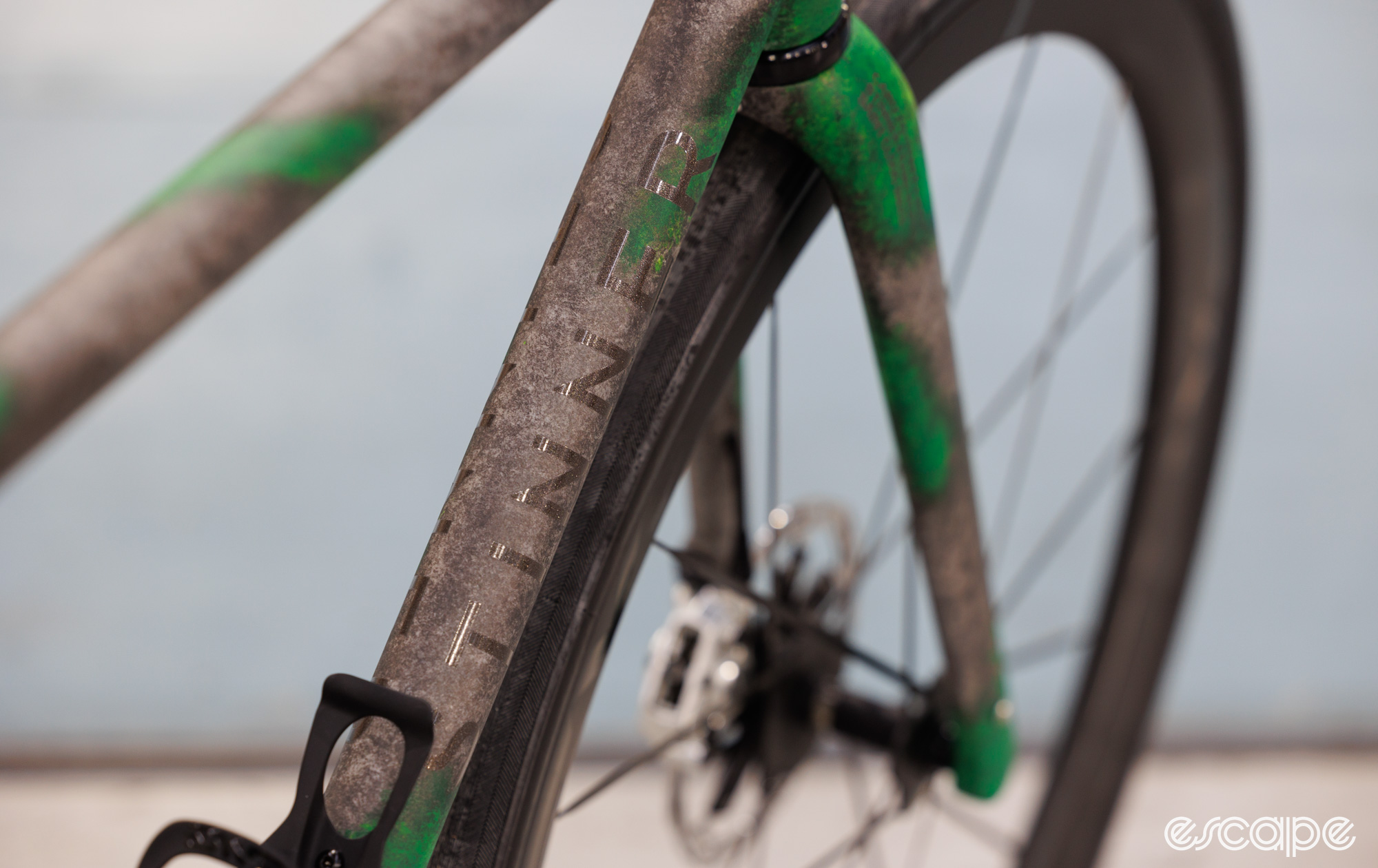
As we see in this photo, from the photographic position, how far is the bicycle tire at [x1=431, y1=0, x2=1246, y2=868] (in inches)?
9.7

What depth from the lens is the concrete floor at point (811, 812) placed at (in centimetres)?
85

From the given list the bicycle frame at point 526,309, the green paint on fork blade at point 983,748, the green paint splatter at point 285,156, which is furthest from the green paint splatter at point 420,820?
the green paint on fork blade at point 983,748

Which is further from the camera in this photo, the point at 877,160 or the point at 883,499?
the point at 883,499

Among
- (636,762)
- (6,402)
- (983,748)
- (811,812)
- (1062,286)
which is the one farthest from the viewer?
(1062,286)

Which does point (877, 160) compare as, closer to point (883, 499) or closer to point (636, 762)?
point (636, 762)

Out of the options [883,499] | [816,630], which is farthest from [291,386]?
[816,630]

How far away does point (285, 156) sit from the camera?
0.17 meters

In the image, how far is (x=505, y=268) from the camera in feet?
3.09

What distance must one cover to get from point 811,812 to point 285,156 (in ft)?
2.86

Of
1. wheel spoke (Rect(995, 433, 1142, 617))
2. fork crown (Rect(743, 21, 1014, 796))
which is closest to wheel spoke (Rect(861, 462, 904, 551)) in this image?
wheel spoke (Rect(995, 433, 1142, 617))

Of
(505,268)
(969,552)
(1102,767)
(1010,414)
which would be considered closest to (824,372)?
(1010,414)

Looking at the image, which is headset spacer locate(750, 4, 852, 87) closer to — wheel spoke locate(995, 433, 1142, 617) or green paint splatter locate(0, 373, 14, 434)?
green paint splatter locate(0, 373, 14, 434)

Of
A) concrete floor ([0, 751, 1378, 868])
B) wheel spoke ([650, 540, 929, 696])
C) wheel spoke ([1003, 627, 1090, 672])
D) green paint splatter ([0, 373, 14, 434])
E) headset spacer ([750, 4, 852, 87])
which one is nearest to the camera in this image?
green paint splatter ([0, 373, 14, 434])

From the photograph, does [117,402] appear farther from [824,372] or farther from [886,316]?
[886,316]
